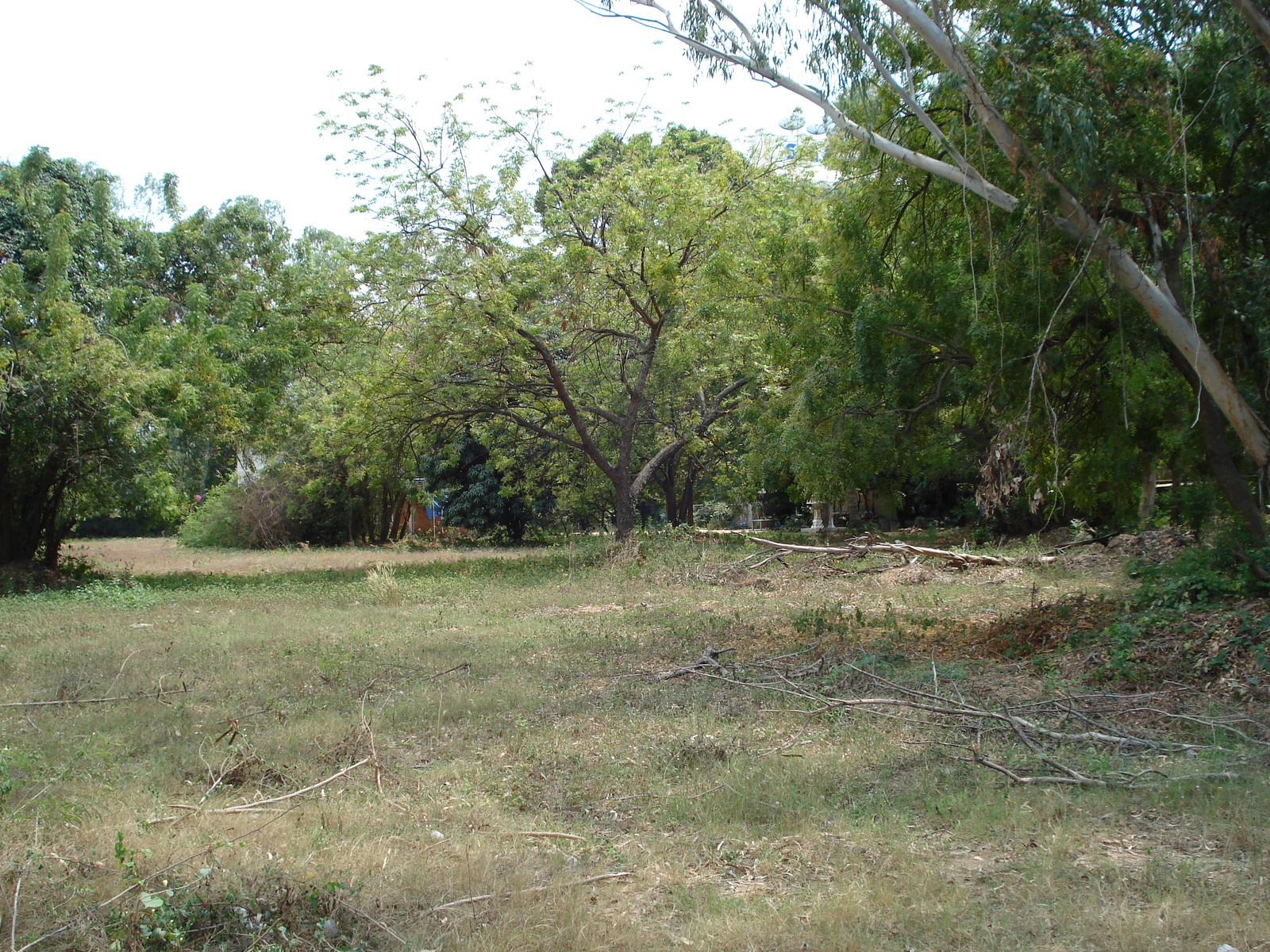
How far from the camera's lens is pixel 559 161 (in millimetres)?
19016

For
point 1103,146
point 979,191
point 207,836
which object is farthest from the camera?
point 979,191

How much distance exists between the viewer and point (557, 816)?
542cm

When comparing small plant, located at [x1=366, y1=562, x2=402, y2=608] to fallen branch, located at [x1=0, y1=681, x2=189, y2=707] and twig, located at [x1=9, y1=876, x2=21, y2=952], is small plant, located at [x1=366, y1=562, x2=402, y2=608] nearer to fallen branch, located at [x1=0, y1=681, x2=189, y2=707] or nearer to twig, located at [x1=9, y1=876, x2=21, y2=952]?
fallen branch, located at [x1=0, y1=681, x2=189, y2=707]

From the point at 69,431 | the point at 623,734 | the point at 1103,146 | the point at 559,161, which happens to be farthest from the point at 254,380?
the point at 1103,146

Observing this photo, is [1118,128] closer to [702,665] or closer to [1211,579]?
[1211,579]

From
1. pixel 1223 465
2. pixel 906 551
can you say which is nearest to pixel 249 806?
pixel 1223 465

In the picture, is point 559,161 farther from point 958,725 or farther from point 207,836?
point 207,836

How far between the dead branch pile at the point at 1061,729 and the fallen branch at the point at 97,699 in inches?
201

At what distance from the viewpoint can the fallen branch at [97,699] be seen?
7.90 metres

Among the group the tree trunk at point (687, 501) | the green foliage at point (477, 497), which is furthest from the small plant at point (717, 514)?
the green foliage at point (477, 497)

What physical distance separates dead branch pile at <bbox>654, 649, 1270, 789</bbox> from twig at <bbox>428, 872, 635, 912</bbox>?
2551 millimetres

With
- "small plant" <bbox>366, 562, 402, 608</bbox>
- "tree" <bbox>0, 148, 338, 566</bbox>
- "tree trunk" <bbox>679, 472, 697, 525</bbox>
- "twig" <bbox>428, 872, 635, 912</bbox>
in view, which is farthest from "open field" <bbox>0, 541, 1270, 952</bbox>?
"tree trunk" <bbox>679, 472, 697, 525</bbox>

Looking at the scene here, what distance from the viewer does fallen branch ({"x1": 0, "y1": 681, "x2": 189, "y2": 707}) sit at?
790 centimetres

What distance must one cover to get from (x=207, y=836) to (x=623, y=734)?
3.10m
